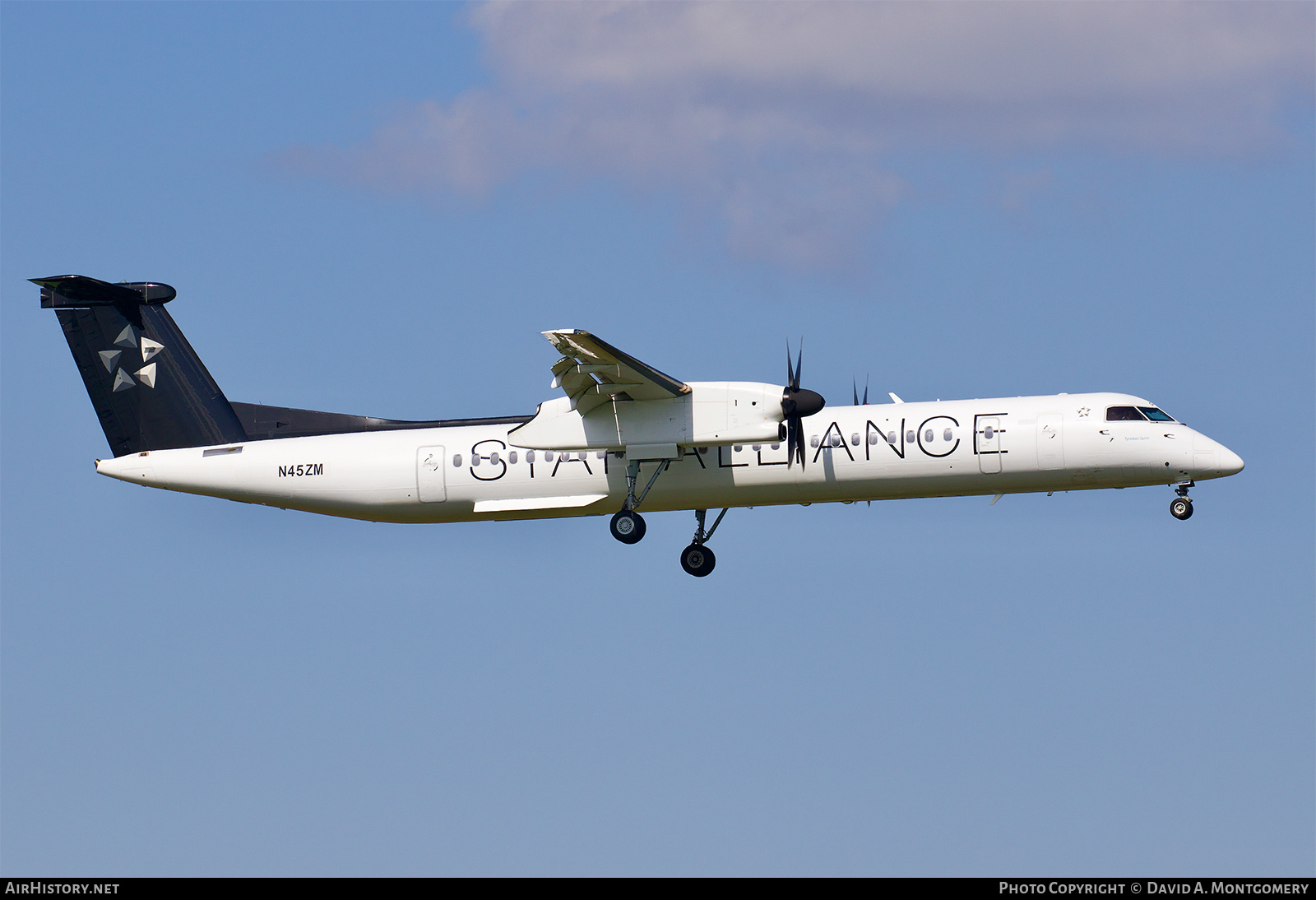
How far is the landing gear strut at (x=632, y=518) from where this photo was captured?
89.7 ft

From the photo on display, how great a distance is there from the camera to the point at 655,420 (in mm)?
26672

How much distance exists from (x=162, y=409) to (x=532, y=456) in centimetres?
762

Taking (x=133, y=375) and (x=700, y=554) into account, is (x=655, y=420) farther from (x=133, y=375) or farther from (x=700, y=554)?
(x=133, y=375)

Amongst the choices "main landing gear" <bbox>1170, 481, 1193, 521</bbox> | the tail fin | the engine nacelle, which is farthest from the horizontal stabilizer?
"main landing gear" <bbox>1170, 481, 1193, 521</bbox>

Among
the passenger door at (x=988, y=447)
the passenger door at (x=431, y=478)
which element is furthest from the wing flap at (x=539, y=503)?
the passenger door at (x=988, y=447)

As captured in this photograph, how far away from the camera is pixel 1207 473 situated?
1044 inches

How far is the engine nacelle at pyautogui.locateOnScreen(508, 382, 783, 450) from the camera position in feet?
86.7

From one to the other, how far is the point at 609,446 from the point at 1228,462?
10679 mm

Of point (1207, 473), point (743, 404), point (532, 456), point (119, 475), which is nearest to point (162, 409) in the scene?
point (119, 475)

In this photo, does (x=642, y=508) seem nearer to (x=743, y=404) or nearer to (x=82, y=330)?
(x=743, y=404)

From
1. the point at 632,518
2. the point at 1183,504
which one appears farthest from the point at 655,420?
the point at 1183,504

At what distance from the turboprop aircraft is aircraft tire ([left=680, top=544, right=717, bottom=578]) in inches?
1.5

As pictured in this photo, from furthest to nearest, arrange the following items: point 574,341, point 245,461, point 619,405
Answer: point 245,461 < point 619,405 < point 574,341

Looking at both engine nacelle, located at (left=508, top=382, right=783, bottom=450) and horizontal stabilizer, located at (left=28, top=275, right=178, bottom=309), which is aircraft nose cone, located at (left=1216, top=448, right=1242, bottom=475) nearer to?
engine nacelle, located at (left=508, top=382, right=783, bottom=450)
